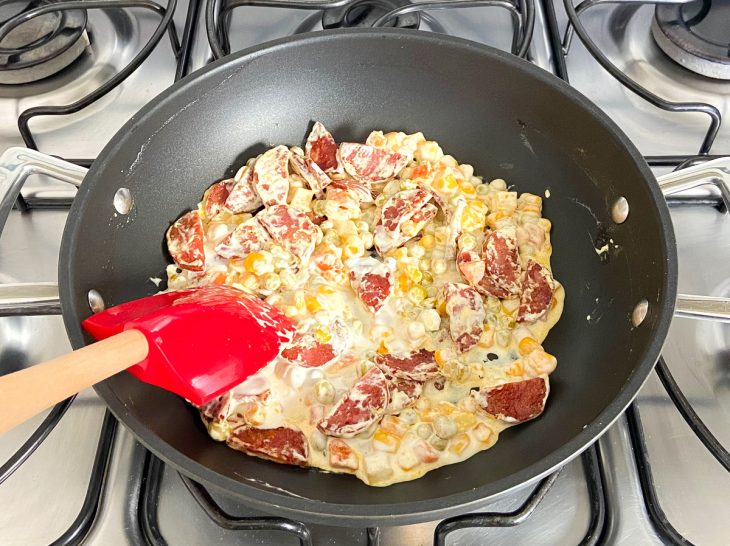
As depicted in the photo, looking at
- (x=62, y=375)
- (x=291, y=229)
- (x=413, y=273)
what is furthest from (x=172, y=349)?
(x=413, y=273)

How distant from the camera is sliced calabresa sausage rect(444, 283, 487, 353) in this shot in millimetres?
1146

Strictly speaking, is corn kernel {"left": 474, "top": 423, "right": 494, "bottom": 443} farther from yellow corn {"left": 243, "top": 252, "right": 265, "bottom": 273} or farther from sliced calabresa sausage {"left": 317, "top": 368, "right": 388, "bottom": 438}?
yellow corn {"left": 243, "top": 252, "right": 265, "bottom": 273}

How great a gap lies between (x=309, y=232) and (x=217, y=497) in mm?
503

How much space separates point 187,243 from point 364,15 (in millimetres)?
685

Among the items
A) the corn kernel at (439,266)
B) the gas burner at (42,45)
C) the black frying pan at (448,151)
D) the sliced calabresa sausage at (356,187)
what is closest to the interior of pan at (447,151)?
the black frying pan at (448,151)

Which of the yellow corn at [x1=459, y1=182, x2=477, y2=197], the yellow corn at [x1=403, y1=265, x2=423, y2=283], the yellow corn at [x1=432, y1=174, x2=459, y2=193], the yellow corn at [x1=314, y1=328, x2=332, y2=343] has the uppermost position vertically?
the yellow corn at [x1=432, y1=174, x2=459, y2=193]

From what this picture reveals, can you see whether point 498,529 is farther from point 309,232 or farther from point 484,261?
point 309,232

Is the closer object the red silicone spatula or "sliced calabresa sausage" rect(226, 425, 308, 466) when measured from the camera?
the red silicone spatula

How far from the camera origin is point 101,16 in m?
1.53

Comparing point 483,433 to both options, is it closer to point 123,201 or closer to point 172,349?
point 172,349

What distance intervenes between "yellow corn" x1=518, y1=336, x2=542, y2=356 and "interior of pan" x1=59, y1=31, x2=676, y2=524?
0.05m

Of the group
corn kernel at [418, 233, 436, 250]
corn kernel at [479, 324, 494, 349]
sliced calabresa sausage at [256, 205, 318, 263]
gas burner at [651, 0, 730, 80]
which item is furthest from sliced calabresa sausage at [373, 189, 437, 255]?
gas burner at [651, 0, 730, 80]

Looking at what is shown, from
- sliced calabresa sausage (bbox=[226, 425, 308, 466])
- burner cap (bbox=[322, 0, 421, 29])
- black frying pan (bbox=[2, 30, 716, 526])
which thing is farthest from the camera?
burner cap (bbox=[322, 0, 421, 29])

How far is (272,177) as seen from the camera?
1.27 meters
